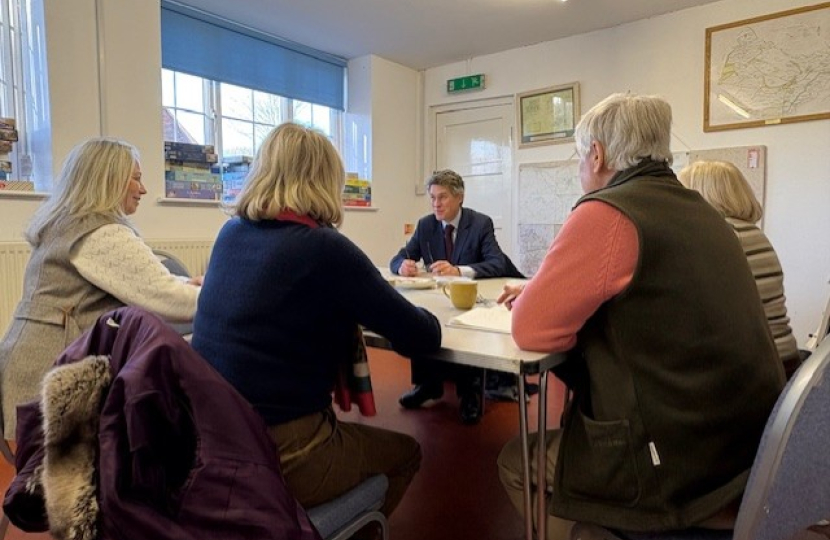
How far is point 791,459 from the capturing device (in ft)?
2.54

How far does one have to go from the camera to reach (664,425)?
37.2 inches

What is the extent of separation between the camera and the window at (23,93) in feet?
9.87

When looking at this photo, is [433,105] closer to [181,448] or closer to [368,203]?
[368,203]

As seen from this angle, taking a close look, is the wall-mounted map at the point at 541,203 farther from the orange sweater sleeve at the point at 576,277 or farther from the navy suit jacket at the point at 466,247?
the orange sweater sleeve at the point at 576,277

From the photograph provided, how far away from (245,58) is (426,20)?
4.49ft

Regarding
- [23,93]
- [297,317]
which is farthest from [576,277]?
[23,93]

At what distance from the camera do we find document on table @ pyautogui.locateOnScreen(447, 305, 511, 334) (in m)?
1.30

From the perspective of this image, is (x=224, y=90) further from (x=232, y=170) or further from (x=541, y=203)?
(x=541, y=203)

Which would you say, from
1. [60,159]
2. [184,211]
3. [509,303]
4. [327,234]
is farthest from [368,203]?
[327,234]

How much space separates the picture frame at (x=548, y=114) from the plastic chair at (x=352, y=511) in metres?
3.85

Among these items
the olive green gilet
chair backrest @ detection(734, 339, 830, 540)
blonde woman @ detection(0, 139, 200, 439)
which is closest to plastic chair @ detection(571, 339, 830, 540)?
chair backrest @ detection(734, 339, 830, 540)

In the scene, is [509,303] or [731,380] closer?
[731,380]

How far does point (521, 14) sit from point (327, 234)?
3.55 m

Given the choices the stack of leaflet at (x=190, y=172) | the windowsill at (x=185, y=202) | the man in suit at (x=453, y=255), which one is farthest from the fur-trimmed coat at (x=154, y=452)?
the stack of leaflet at (x=190, y=172)
